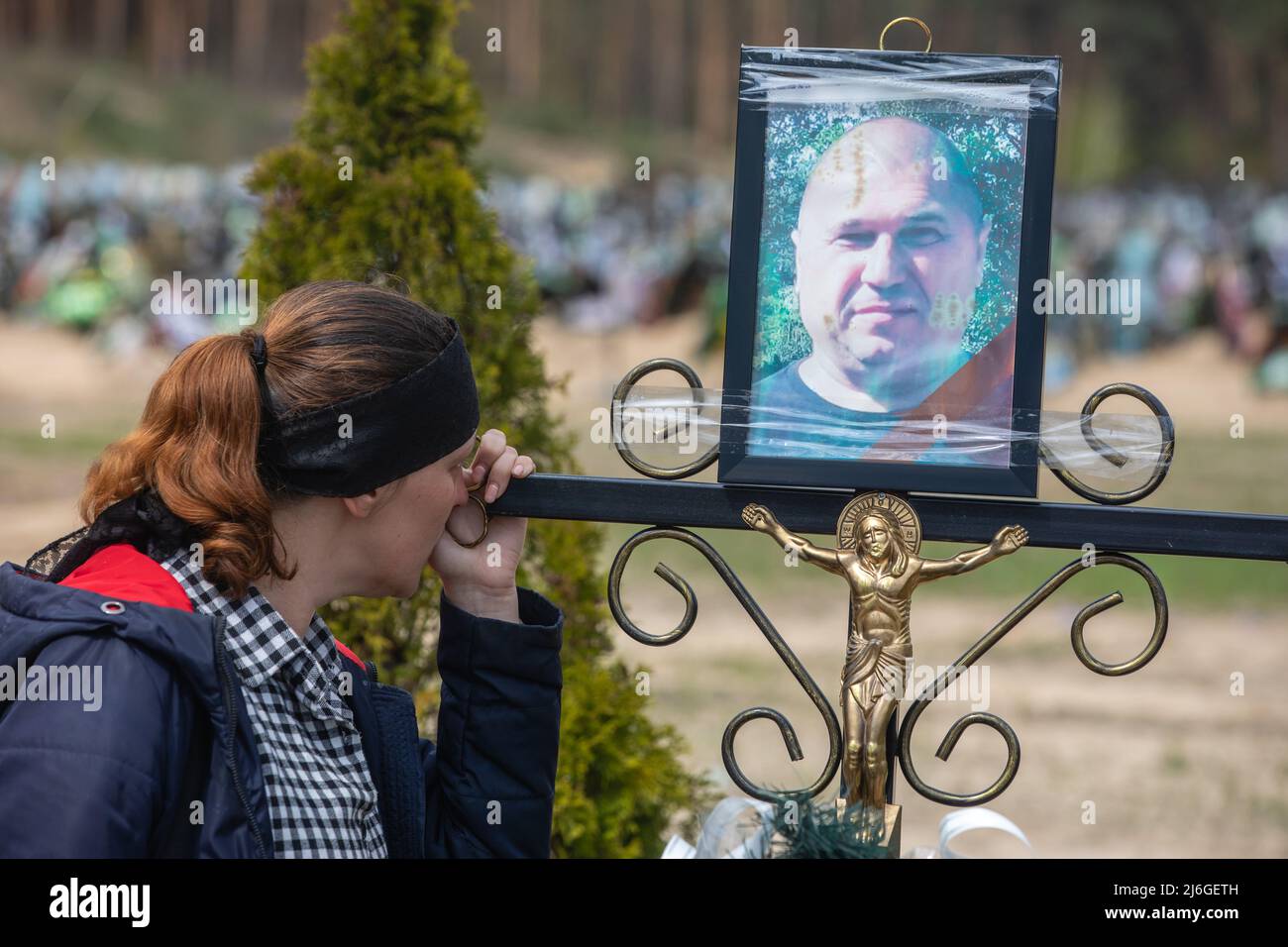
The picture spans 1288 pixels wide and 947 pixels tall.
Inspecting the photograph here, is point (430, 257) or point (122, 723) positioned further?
point (430, 257)

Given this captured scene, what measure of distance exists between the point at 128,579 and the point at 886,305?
964 millimetres

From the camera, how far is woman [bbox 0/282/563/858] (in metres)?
1.37

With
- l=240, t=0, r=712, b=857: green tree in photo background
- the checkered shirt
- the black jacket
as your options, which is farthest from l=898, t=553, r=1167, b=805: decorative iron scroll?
l=240, t=0, r=712, b=857: green tree in photo background

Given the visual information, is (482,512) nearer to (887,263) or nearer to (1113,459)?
(887,263)

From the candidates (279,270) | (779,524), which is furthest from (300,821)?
(279,270)

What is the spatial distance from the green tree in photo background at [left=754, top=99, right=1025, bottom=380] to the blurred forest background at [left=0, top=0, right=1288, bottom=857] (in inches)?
6.9

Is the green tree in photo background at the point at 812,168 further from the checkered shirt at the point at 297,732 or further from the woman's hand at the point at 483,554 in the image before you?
the checkered shirt at the point at 297,732

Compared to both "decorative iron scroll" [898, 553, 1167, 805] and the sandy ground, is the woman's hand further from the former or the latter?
the sandy ground

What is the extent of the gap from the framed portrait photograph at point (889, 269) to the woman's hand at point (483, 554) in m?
0.31

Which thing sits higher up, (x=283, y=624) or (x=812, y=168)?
(x=812, y=168)

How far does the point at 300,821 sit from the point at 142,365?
56.2 feet

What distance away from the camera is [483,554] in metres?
1.87

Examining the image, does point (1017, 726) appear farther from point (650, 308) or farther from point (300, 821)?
point (650, 308)

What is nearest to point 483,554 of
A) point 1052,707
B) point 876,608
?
point 876,608
